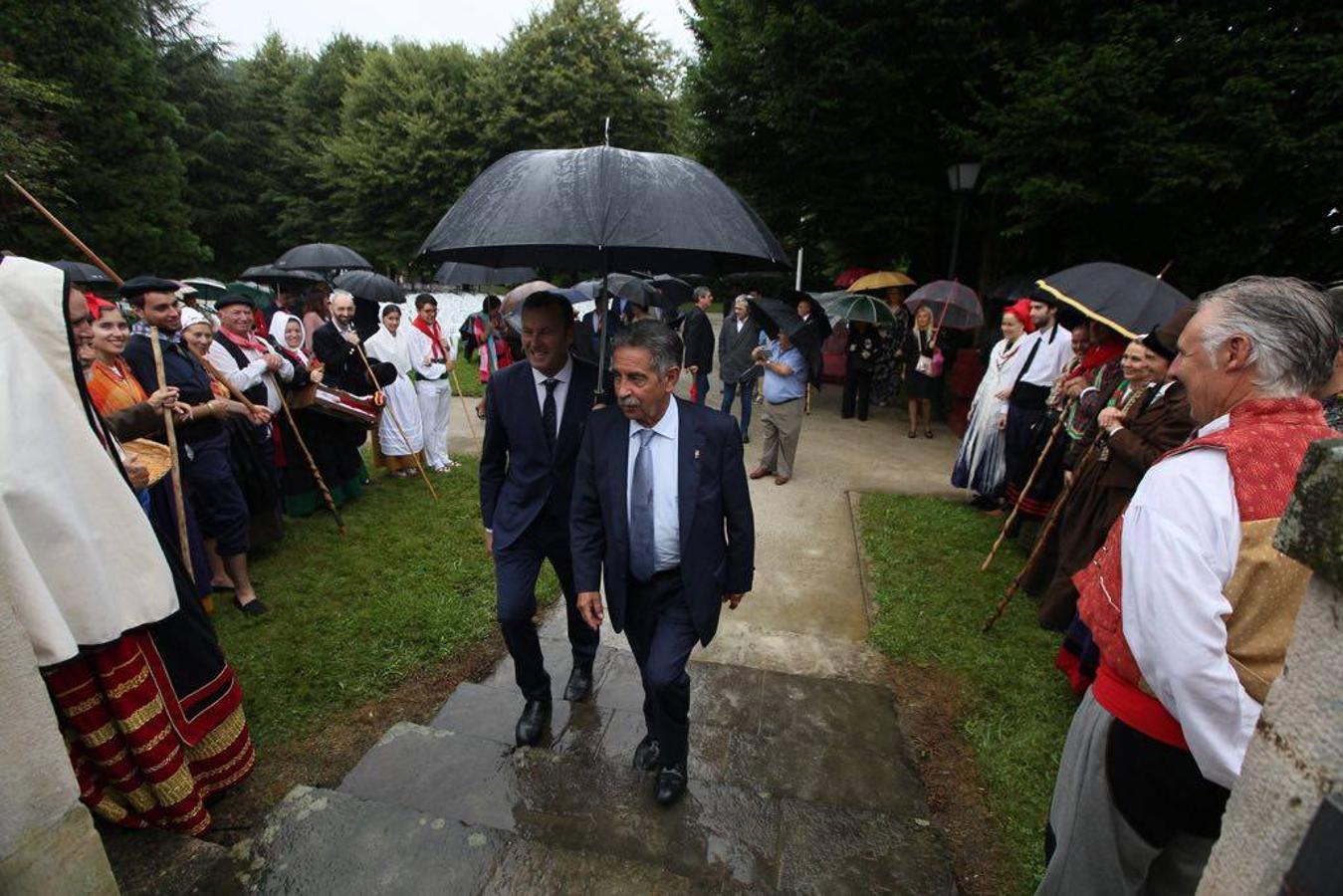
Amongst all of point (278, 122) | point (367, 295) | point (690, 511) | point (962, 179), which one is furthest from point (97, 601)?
point (278, 122)

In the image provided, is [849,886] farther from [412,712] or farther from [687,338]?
[687,338]

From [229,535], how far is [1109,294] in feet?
19.6

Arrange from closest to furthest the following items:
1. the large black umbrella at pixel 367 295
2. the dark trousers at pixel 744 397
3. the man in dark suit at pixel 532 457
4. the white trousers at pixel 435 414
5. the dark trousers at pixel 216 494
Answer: the man in dark suit at pixel 532 457 → the dark trousers at pixel 216 494 → the white trousers at pixel 435 414 → the large black umbrella at pixel 367 295 → the dark trousers at pixel 744 397

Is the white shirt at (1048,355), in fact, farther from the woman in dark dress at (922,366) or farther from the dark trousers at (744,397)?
the dark trousers at (744,397)

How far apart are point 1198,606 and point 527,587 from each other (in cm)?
256

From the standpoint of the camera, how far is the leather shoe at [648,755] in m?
3.02

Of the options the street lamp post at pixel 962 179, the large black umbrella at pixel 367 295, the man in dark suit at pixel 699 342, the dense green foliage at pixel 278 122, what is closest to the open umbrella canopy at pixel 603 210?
the large black umbrella at pixel 367 295

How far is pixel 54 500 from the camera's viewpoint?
191 centimetres

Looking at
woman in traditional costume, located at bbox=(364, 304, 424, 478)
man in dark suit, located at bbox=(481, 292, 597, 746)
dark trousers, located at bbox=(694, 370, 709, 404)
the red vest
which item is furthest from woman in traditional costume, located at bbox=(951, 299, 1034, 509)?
woman in traditional costume, located at bbox=(364, 304, 424, 478)

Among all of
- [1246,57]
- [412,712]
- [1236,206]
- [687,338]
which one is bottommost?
[412,712]

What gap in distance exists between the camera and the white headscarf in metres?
1.80

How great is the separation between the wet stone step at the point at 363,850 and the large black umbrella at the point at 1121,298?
14.2ft

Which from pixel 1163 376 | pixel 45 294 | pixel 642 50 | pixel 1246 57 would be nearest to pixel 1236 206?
pixel 1246 57

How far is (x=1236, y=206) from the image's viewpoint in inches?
316
